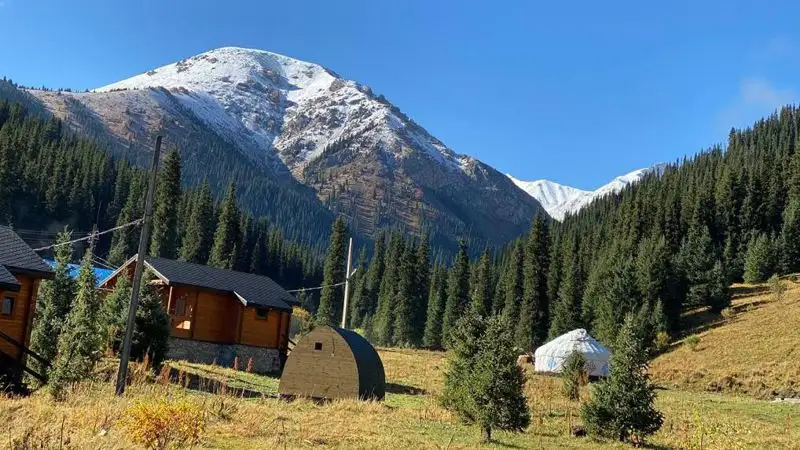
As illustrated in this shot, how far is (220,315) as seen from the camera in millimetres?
40250

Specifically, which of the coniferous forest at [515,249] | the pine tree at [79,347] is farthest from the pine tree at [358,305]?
the pine tree at [79,347]

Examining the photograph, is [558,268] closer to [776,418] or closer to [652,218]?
[652,218]

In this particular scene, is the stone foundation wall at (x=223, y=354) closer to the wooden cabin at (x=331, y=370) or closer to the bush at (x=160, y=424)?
the wooden cabin at (x=331, y=370)

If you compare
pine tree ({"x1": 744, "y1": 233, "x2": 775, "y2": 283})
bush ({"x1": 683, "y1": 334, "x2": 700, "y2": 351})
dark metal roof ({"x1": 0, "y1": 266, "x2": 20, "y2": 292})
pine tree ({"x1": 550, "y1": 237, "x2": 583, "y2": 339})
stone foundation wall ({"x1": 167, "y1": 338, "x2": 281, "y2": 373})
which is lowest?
stone foundation wall ({"x1": 167, "y1": 338, "x2": 281, "y2": 373})

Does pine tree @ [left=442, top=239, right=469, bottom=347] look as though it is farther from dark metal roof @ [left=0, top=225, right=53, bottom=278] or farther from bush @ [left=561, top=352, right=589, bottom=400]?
dark metal roof @ [left=0, top=225, right=53, bottom=278]

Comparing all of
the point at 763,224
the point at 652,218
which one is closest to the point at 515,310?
the point at 652,218

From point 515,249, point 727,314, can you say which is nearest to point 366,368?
point 727,314

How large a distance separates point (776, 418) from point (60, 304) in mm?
30641

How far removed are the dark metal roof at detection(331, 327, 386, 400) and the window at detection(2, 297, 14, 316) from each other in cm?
1186

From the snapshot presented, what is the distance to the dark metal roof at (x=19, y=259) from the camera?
2329 centimetres

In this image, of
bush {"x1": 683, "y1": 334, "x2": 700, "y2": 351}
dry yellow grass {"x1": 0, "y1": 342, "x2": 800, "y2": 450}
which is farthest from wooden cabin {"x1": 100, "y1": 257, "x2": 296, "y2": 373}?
bush {"x1": 683, "y1": 334, "x2": 700, "y2": 351}

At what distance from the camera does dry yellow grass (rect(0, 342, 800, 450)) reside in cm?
1092

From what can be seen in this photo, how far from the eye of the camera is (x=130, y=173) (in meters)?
128

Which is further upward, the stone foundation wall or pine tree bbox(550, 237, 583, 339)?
pine tree bbox(550, 237, 583, 339)
